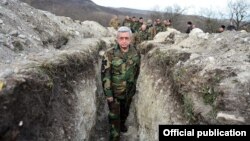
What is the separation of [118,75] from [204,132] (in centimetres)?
293

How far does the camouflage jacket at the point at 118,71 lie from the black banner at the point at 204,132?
7.29 ft

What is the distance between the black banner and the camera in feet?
15.5

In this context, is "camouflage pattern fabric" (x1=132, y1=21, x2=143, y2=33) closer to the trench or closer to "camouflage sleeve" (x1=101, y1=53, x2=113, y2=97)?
the trench

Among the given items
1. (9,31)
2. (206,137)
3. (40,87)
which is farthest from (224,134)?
(9,31)

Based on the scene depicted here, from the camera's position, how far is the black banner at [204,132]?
15.5 feet

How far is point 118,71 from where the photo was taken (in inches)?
298

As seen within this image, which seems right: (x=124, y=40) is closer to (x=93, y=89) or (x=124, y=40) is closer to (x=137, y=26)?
(x=93, y=89)

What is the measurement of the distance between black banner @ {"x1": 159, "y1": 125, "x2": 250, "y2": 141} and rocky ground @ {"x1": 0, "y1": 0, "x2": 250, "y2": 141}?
0.34ft

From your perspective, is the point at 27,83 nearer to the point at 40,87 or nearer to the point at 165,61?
the point at 40,87

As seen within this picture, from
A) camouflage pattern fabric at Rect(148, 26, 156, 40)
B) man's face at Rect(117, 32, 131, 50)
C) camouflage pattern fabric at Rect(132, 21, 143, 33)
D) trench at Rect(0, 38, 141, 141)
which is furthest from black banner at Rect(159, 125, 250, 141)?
camouflage pattern fabric at Rect(132, 21, 143, 33)

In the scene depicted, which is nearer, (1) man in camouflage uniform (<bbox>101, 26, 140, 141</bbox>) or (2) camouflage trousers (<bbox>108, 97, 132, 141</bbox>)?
(1) man in camouflage uniform (<bbox>101, 26, 140, 141</bbox>)

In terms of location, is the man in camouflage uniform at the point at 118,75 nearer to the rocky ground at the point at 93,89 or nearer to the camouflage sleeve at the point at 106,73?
the camouflage sleeve at the point at 106,73

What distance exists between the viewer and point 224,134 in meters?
4.77

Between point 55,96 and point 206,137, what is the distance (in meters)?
2.61
